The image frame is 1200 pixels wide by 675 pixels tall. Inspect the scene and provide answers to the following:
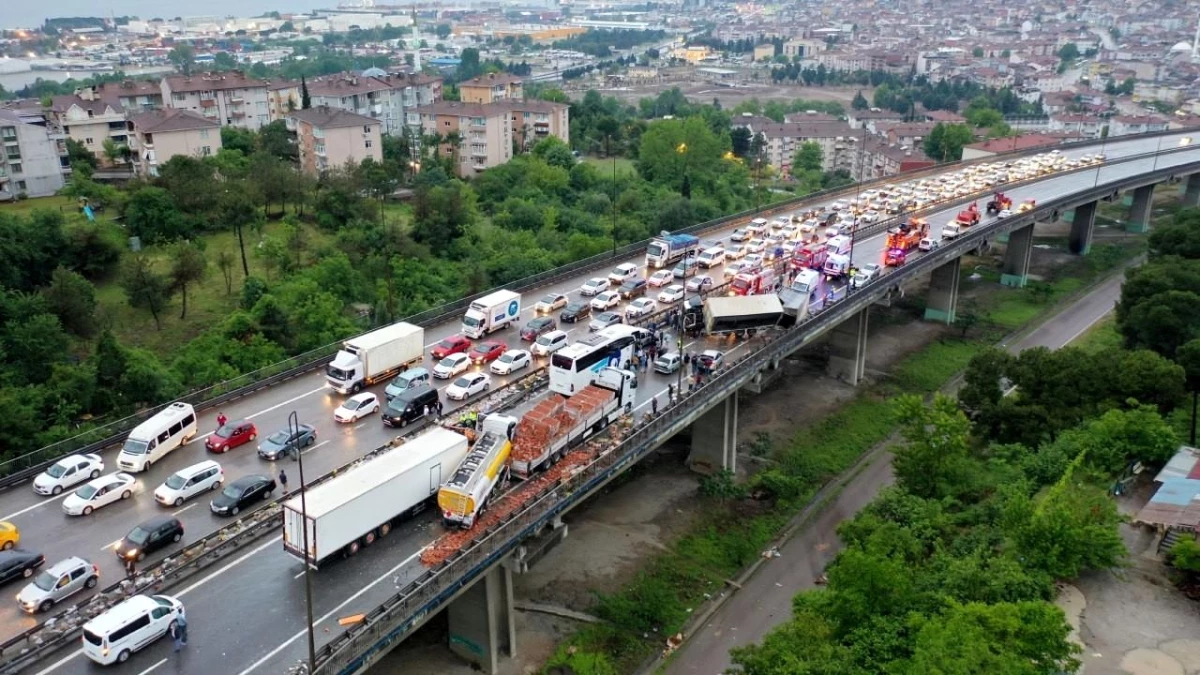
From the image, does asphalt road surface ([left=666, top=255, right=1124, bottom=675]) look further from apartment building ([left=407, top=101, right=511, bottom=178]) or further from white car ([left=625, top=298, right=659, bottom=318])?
apartment building ([left=407, top=101, right=511, bottom=178])

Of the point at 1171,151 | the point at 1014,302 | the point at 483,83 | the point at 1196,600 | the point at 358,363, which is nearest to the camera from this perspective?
the point at 1196,600

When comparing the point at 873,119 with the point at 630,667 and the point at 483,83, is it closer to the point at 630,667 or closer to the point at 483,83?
the point at 483,83

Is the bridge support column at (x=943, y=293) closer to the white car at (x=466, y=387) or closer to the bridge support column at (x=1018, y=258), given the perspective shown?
the bridge support column at (x=1018, y=258)

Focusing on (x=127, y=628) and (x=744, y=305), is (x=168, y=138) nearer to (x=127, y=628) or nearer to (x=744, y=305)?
(x=744, y=305)

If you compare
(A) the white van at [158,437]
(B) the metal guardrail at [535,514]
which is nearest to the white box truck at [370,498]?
(B) the metal guardrail at [535,514]

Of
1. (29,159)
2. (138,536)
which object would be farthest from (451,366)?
(29,159)

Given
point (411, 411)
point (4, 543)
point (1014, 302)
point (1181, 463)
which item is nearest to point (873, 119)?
point (1014, 302)
